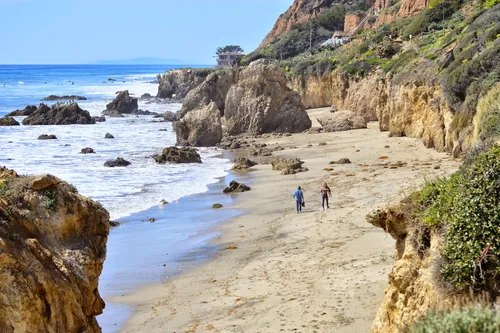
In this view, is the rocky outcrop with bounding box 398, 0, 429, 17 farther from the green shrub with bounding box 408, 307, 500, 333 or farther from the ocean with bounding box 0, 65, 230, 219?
the green shrub with bounding box 408, 307, 500, 333

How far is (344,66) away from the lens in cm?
5372

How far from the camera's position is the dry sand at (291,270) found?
12.3 meters

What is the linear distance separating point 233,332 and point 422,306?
4.31 metres

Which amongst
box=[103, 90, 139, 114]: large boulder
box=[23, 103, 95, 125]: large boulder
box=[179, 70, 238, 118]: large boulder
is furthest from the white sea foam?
box=[103, 90, 139, 114]: large boulder

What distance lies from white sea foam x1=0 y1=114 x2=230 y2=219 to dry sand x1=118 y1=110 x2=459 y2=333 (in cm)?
374

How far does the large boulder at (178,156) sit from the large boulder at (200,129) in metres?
6.87

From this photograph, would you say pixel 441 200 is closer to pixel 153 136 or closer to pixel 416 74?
pixel 416 74

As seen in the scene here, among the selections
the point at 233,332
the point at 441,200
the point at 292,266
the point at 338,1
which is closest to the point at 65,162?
the point at 292,266

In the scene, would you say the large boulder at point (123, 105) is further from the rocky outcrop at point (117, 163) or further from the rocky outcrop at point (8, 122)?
the rocky outcrop at point (117, 163)

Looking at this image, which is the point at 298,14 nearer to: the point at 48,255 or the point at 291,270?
the point at 291,270

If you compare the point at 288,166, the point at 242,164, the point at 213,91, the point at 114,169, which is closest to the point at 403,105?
the point at 288,166

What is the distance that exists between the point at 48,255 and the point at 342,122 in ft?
114

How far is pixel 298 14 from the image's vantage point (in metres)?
122

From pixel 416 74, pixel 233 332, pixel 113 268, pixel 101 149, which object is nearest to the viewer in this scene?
pixel 233 332
